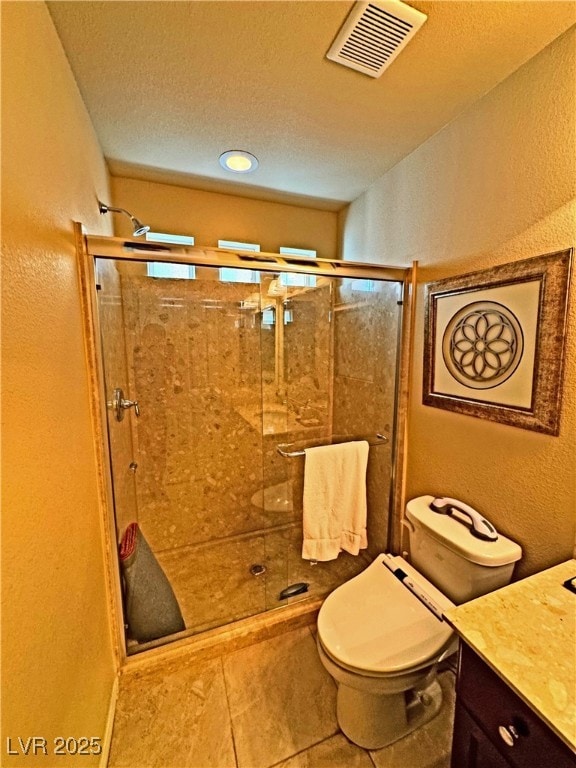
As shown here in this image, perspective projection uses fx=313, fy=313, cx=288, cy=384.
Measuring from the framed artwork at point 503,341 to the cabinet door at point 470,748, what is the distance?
0.86 metres

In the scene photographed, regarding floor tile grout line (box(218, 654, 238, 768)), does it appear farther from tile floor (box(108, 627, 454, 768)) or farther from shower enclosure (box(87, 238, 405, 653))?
shower enclosure (box(87, 238, 405, 653))

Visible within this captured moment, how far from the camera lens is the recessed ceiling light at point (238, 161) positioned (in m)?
1.60

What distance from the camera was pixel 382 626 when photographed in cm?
119

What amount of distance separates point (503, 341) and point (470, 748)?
122 cm

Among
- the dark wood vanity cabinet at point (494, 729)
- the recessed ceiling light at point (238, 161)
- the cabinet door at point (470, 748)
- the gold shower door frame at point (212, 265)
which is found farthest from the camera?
the recessed ceiling light at point (238, 161)

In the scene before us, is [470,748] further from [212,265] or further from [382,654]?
[212,265]

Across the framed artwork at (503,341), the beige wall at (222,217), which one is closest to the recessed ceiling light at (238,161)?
the beige wall at (222,217)

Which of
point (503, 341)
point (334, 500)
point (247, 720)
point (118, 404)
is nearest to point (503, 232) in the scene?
point (503, 341)

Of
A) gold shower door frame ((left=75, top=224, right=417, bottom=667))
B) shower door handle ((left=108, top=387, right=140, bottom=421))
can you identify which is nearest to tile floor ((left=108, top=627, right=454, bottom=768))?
gold shower door frame ((left=75, top=224, right=417, bottom=667))

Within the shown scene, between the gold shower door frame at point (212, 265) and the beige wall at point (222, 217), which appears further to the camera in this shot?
the beige wall at point (222, 217)

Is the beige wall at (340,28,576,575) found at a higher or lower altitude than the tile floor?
higher

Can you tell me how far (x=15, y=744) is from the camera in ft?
1.95

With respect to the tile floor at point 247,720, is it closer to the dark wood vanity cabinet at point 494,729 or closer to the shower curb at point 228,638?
the shower curb at point 228,638

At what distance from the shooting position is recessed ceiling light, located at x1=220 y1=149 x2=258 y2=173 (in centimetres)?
160
